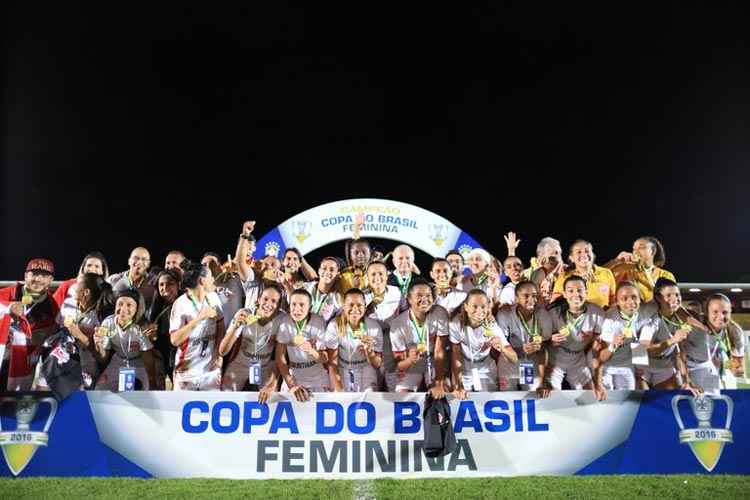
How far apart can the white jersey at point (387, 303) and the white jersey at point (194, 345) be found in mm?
1379

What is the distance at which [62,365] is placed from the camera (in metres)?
4.87

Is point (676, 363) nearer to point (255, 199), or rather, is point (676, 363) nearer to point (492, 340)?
point (492, 340)

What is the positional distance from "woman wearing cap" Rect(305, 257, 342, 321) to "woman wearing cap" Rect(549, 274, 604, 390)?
6.78 feet

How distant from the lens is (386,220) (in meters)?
9.71

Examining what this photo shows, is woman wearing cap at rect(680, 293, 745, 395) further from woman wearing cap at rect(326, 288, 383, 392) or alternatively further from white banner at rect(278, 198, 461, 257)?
white banner at rect(278, 198, 461, 257)

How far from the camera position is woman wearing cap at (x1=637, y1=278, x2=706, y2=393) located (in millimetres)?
5336

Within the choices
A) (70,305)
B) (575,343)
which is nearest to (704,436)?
(575,343)

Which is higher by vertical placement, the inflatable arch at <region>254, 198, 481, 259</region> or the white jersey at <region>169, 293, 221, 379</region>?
the inflatable arch at <region>254, 198, 481, 259</region>

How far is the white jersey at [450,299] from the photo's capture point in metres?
5.82

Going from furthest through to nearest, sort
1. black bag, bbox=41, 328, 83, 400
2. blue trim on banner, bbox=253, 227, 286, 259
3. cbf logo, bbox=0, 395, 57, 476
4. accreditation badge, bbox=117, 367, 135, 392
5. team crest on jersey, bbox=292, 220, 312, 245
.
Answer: team crest on jersey, bbox=292, 220, 312, 245
blue trim on banner, bbox=253, 227, 286, 259
accreditation badge, bbox=117, 367, 135, 392
black bag, bbox=41, 328, 83, 400
cbf logo, bbox=0, 395, 57, 476

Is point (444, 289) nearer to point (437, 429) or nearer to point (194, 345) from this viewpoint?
point (437, 429)

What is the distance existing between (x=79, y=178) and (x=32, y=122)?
1.91 meters

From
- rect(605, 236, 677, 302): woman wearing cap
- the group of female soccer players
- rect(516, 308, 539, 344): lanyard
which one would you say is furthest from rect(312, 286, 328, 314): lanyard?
rect(605, 236, 677, 302): woman wearing cap

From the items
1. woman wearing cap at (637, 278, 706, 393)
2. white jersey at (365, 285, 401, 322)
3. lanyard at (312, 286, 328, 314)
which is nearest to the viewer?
woman wearing cap at (637, 278, 706, 393)
